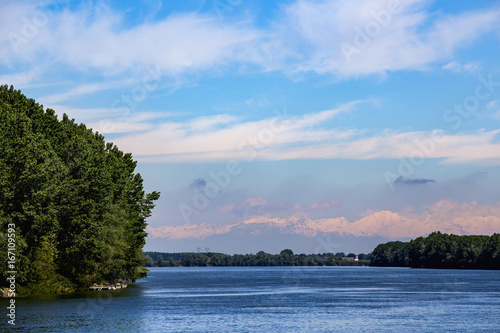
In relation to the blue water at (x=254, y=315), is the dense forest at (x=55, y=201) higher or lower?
higher

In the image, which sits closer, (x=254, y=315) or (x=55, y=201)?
(x=254, y=315)

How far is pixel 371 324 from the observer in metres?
59.2

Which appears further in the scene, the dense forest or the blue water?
the dense forest

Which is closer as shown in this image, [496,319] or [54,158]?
[496,319]

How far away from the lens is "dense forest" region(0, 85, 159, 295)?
71.2 m

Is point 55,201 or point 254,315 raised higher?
point 55,201

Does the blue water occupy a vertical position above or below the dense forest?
below

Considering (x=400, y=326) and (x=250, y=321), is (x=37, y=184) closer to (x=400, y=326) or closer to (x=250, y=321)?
(x=250, y=321)

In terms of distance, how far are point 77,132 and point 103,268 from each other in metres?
22.0

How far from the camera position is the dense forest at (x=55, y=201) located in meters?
71.2

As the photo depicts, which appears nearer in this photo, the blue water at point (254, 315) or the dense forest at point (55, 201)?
the blue water at point (254, 315)

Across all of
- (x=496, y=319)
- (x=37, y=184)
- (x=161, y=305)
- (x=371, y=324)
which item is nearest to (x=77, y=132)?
(x=37, y=184)

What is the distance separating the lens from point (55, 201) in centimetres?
7969

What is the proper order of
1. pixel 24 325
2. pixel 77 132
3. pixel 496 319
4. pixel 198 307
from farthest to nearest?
pixel 77 132, pixel 198 307, pixel 496 319, pixel 24 325
